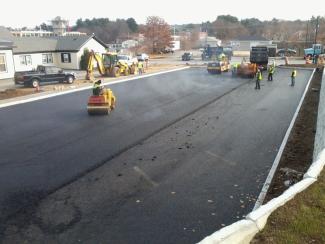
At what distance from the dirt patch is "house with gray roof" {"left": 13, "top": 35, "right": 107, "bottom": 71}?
30.5 metres

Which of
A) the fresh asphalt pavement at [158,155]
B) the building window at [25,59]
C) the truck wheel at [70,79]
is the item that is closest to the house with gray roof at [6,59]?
the building window at [25,59]

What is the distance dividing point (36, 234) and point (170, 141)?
7.51 meters

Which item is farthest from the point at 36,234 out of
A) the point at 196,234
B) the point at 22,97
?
the point at 22,97

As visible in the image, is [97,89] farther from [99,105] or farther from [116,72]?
[116,72]

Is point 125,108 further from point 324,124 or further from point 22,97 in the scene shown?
point 324,124

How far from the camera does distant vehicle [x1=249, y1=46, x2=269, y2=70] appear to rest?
44844mm

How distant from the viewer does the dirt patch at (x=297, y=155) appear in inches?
385

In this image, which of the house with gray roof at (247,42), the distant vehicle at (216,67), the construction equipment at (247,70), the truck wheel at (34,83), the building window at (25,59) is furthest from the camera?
the house with gray roof at (247,42)

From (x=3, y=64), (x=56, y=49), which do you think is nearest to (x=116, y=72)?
(x=56, y=49)

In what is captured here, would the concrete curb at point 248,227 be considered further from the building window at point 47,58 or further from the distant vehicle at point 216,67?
the building window at point 47,58

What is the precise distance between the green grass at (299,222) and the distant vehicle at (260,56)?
40123mm

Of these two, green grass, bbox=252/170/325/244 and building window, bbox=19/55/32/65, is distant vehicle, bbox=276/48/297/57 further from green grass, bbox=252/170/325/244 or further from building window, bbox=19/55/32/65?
green grass, bbox=252/170/325/244

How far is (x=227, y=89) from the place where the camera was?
1128 inches

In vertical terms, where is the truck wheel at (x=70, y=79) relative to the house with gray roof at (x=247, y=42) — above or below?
below
